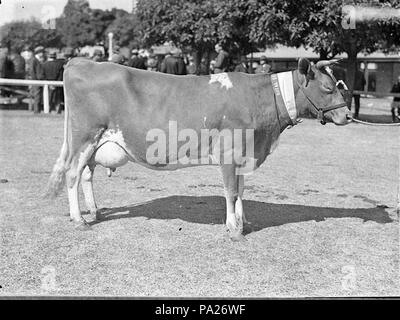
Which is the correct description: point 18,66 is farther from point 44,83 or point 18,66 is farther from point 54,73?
point 44,83

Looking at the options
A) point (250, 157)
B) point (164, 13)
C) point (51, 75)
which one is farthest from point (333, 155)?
point (164, 13)

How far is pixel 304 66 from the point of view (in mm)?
5688

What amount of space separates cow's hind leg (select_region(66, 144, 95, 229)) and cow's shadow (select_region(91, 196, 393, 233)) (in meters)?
0.27

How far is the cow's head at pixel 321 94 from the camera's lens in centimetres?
577

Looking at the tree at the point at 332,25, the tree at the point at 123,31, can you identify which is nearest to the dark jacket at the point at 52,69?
the tree at the point at 332,25

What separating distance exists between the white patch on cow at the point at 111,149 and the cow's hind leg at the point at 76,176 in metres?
0.10

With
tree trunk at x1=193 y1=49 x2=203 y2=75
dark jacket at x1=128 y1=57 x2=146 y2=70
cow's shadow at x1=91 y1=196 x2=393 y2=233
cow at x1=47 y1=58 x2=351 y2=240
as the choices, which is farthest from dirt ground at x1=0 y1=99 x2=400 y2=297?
tree trunk at x1=193 y1=49 x2=203 y2=75

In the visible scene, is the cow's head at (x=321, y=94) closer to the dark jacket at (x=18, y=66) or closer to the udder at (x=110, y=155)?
the udder at (x=110, y=155)

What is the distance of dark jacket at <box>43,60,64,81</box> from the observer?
19875 millimetres

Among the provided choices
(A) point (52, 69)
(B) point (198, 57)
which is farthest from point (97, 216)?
(B) point (198, 57)

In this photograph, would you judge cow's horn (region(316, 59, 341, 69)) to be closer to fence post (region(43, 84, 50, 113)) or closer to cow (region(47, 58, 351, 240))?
cow (region(47, 58, 351, 240))
